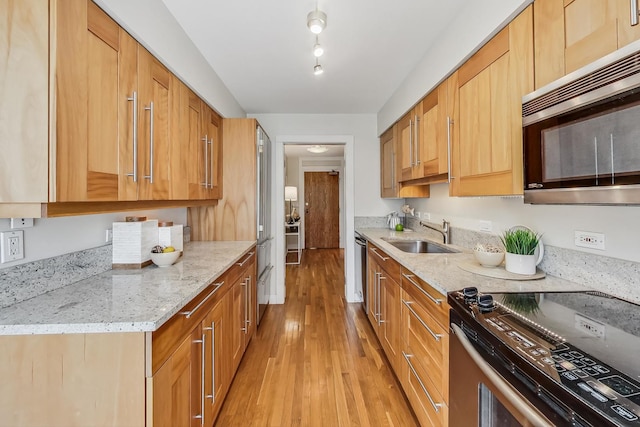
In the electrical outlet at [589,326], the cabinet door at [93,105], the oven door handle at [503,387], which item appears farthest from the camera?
the cabinet door at [93,105]

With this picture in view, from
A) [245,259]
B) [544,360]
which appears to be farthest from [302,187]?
[544,360]

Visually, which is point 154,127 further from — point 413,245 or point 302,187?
point 302,187

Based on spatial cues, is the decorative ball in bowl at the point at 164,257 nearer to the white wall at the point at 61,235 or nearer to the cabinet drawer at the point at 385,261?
the white wall at the point at 61,235

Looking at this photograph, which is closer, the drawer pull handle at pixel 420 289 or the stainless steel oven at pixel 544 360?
the stainless steel oven at pixel 544 360

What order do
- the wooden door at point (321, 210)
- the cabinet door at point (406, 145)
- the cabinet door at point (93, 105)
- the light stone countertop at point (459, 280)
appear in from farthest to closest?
the wooden door at point (321, 210)
the cabinet door at point (406, 145)
the light stone countertop at point (459, 280)
the cabinet door at point (93, 105)

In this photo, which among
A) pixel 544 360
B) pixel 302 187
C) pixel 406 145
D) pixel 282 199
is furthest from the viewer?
pixel 302 187

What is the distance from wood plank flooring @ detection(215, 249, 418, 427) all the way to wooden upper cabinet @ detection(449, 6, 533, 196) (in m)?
1.48

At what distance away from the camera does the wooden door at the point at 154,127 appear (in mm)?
1473

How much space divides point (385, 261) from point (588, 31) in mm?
1734

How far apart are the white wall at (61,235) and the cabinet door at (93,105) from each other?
34 cm

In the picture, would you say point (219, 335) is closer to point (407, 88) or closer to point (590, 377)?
point (590, 377)

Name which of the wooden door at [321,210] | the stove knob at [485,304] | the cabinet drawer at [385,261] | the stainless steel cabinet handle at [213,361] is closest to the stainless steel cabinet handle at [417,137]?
the cabinet drawer at [385,261]

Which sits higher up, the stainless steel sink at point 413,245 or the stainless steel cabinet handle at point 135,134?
the stainless steel cabinet handle at point 135,134

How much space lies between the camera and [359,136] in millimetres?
3773
